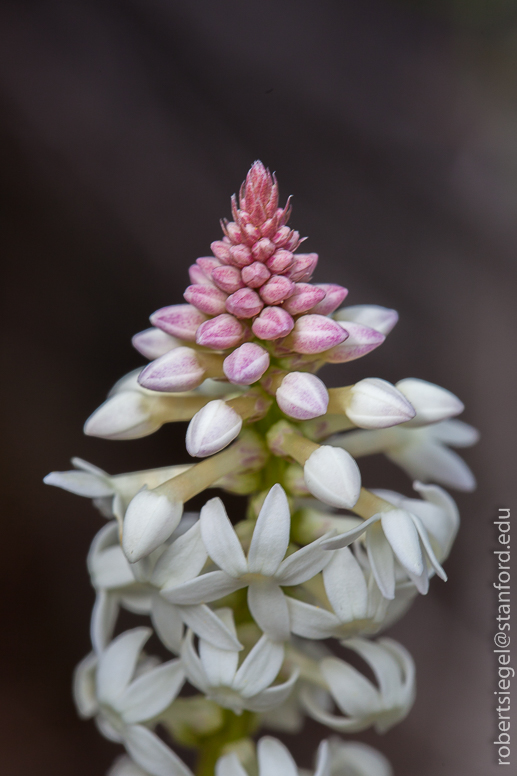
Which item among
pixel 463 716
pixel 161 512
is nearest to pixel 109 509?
pixel 161 512

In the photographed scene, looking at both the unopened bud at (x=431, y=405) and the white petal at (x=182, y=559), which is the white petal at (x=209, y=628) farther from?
the unopened bud at (x=431, y=405)

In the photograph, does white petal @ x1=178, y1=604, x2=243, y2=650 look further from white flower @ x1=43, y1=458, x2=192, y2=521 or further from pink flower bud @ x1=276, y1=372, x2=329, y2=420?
pink flower bud @ x1=276, y1=372, x2=329, y2=420

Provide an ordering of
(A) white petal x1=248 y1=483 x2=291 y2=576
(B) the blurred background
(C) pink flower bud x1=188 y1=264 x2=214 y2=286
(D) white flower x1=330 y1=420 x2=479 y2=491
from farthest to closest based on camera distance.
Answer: (B) the blurred background
(D) white flower x1=330 y1=420 x2=479 y2=491
(C) pink flower bud x1=188 y1=264 x2=214 y2=286
(A) white petal x1=248 y1=483 x2=291 y2=576

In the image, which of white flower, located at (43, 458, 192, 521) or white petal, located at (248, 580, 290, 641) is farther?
white flower, located at (43, 458, 192, 521)

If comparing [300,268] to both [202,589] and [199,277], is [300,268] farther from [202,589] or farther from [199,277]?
[202,589]

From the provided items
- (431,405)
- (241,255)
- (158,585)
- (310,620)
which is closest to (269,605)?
(310,620)

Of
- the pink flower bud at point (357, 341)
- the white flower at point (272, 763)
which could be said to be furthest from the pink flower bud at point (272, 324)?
the white flower at point (272, 763)

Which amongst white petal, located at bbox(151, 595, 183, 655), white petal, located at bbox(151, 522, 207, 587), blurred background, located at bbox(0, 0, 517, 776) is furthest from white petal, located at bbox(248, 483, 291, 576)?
blurred background, located at bbox(0, 0, 517, 776)

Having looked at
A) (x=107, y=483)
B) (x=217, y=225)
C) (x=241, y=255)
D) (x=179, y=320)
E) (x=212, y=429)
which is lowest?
(x=107, y=483)
